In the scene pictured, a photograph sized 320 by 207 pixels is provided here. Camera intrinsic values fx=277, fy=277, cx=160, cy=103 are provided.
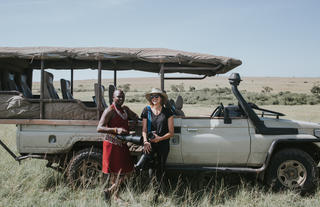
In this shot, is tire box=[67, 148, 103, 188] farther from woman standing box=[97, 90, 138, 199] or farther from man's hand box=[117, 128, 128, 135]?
man's hand box=[117, 128, 128, 135]

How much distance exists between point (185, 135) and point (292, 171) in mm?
1865

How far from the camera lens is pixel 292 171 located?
4574 mm

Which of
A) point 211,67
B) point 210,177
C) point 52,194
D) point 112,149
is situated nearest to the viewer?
point 112,149

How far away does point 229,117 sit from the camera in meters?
4.57

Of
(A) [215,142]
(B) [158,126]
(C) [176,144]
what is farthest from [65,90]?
(A) [215,142]

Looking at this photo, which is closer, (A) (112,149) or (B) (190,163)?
(A) (112,149)

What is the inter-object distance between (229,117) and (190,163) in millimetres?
1001

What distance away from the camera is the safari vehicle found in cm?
452

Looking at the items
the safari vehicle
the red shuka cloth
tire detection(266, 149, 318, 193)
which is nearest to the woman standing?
the red shuka cloth

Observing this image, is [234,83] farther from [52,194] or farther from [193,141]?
[52,194]

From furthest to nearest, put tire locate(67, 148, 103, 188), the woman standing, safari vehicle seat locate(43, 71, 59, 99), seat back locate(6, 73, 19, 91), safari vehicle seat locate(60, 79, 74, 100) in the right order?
1. safari vehicle seat locate(60, 79, 74, 100)
2. seat back locate(6, 73, 19, 91)
3. safari vehicle seat locate(43, 71, 59, 99)
4. tire locate(67, 148, 103, 188)
5. the woman standing

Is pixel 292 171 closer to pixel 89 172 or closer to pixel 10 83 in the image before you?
pixel 89 172

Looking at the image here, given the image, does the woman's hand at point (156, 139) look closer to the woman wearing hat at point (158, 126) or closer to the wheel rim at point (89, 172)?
the woman wearing hat at point (158, 126)

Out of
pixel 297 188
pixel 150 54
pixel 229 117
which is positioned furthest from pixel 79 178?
pixel 297 188
